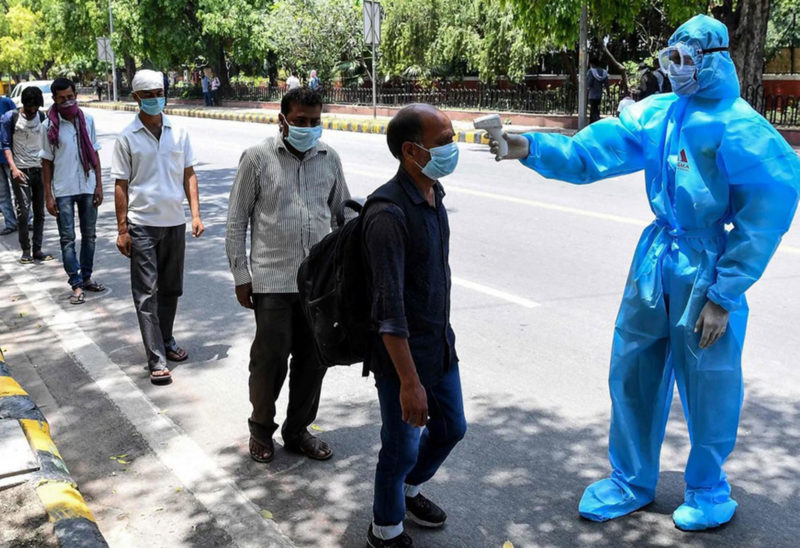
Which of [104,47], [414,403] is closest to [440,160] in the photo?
[414,403]

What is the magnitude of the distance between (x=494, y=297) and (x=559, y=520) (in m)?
3.41

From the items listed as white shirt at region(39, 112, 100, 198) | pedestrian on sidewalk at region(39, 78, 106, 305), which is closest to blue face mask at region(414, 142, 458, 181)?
pedestrian on sidewalk at region(39, 78, 106, 305)

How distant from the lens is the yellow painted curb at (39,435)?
4.18 meters

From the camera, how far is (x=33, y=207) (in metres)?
8.55

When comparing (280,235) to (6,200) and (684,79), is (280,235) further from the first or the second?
(6,200)

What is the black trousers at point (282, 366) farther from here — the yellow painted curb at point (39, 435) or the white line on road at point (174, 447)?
the yellow painted curb at point (39, 435)

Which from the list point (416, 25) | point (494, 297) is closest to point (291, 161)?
point (494, 297)

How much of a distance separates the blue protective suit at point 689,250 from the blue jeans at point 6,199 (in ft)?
25.7

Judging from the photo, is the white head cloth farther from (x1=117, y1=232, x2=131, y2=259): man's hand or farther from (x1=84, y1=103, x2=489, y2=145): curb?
(x1=84, y1=103, x2=489, y2=145): curb

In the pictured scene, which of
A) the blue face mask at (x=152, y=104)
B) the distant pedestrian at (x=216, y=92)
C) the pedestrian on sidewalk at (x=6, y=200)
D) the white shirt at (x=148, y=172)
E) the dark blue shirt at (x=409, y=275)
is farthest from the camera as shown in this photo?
the distant pedestrian at (x=216, y=92)

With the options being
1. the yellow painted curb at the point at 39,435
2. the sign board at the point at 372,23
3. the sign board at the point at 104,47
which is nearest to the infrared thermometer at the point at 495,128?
the yellow painted curb at the point at 39,435

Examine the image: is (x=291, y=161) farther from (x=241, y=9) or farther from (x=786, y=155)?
(x=241, y=9)

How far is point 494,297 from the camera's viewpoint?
6.98 metres

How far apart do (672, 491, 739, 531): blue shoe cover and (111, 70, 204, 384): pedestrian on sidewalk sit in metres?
3.13
